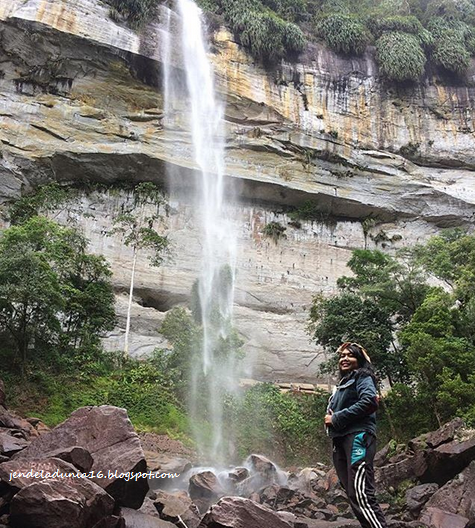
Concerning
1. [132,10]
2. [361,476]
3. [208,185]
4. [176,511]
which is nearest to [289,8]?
[132,10]

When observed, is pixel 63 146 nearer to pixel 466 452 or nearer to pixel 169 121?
pixel 169 121

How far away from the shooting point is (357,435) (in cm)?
380

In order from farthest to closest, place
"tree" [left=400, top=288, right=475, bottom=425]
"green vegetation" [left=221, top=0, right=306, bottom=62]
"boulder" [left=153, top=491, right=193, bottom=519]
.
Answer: "green vegetation" [left=221, top=0, right=306, bottom=62], "tree" [left=400, top=288, right=475, bottom=425], "boulder" [left=153, top=491, right=193, bottom=519]

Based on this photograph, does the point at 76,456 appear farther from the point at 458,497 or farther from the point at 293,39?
the point at 293,39

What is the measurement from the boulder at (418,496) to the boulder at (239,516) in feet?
8.91

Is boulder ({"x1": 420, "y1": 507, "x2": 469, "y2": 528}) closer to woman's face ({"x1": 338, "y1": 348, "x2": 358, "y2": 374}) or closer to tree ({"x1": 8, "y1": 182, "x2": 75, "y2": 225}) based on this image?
woman's face ({"x1": 338, "y1": 348, "x2": 358, "y2": 374})

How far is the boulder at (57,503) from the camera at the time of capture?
405 cm

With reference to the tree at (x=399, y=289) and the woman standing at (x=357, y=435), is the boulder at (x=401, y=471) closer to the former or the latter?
the woman standing at (x=357, y=435)

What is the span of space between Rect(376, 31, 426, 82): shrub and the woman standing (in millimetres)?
27093

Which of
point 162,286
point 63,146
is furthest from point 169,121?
point 162,286

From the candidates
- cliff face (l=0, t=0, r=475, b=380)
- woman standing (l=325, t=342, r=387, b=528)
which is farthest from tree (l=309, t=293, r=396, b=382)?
woman standing (l=325, t=342, r=387, b=528)

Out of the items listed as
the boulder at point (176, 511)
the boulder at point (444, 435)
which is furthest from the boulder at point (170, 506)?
the boulder at point (444, 435)

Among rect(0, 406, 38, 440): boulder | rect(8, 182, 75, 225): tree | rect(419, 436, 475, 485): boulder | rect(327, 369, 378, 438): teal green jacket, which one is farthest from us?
rect(8, 182, 75, 225): tree

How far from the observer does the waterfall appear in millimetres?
18688
